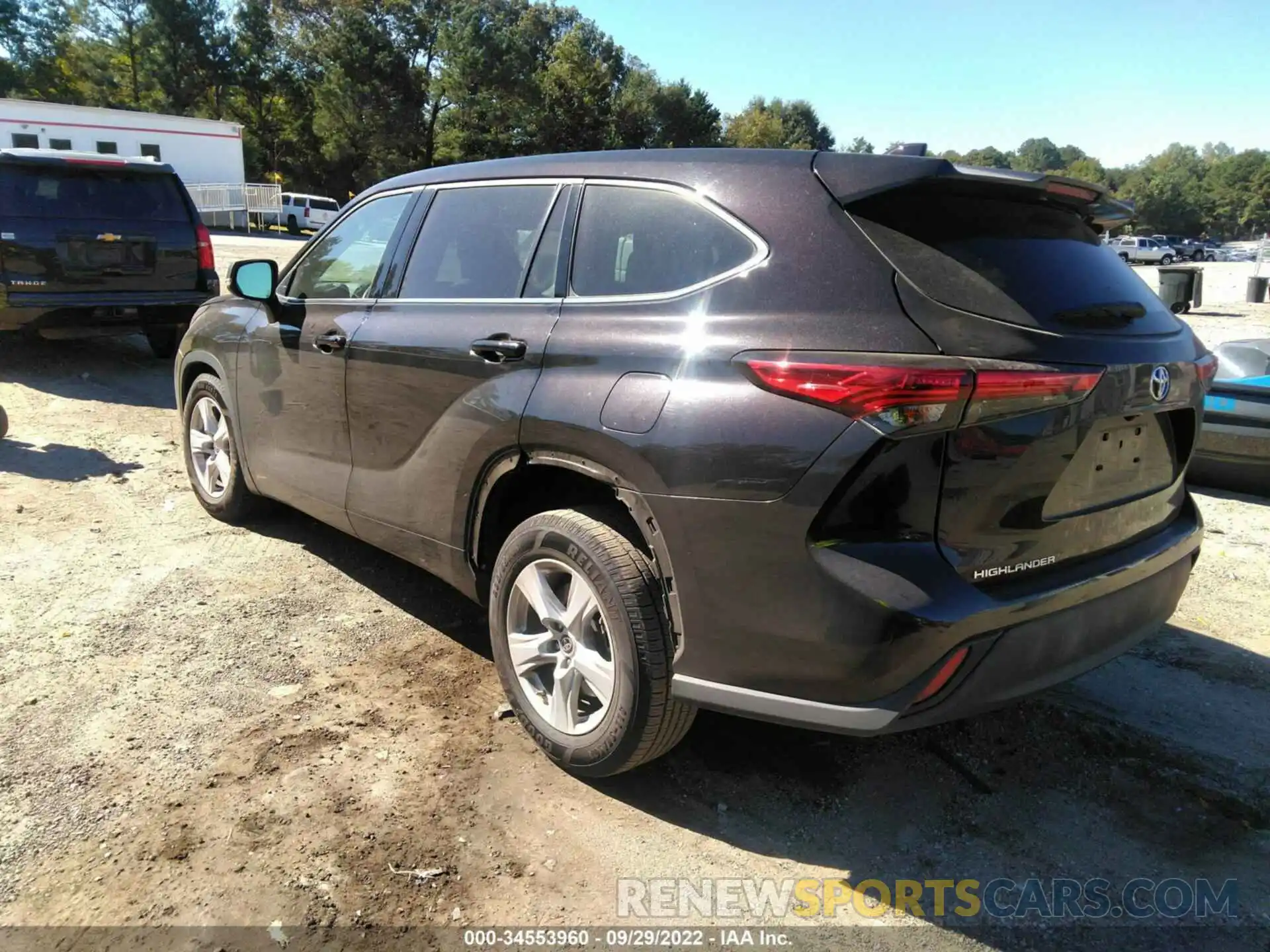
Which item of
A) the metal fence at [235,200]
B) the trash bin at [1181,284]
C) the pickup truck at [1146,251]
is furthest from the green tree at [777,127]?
the trash bin at [1181,284]

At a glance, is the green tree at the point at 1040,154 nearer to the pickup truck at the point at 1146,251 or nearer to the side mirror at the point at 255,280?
the pickup truck at the point at 1146,251

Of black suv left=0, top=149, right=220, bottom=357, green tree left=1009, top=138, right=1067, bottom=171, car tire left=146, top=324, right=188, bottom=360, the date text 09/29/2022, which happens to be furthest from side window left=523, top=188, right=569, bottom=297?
green tree left=1009, top=138, right=1067, bottom=171

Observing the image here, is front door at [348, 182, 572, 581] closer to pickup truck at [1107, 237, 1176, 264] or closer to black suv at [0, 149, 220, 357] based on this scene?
black suv at [0, 149, 220, 357]

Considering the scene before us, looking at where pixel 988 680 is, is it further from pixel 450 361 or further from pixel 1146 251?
pixel 1146 251

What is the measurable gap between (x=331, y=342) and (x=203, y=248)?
5.85 m

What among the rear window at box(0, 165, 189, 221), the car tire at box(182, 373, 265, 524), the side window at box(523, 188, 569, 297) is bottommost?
the car tire at box(182, 373, 265, 524)

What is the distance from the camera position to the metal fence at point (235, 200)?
33.9 m

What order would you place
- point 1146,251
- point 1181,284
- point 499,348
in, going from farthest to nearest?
point 1146,251 < point 1181,284 < point 499,348

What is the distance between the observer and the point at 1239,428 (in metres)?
→ 5.59

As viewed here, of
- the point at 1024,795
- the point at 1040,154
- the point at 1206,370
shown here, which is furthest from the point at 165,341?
the point at 1040,154

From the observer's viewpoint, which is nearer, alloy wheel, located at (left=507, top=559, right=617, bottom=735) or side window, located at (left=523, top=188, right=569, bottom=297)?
alloy wheel, located at (left=507, top=559, right=617, bottom=735)

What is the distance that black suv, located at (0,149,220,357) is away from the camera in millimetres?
7668

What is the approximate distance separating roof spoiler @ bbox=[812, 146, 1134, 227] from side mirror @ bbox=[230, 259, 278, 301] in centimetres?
279

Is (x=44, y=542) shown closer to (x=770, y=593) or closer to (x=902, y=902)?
(x=770, y=593)
